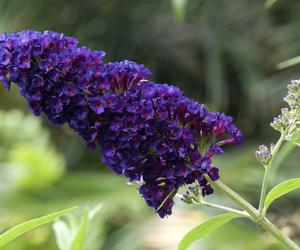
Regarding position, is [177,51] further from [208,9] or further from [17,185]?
[17,185]

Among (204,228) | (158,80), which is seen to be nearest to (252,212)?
(204,228)

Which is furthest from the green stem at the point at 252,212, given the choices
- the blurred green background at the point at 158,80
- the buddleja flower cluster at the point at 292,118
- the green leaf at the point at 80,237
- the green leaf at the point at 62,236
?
the blurred green background at the point at 158,80

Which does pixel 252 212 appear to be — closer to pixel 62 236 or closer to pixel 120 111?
pixel 120 111

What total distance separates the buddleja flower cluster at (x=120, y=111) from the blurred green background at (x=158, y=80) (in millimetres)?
1809

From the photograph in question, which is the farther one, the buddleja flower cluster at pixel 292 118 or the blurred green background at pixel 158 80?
the blurred green background at pixel 158 80

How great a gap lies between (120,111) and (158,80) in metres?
2.78

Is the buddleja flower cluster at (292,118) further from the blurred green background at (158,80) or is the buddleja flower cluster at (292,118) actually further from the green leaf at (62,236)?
the blurred green background at (158,80)

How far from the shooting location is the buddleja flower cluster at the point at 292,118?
3.50 feet

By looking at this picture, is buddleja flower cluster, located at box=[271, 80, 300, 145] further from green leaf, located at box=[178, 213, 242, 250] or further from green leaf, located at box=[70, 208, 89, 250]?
green leaf, located at box=[70, 208, 89, 250]

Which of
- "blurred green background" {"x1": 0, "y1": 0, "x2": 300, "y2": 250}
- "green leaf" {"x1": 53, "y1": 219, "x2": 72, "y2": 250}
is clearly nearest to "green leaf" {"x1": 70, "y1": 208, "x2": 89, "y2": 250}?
"green leaf" {"x1": 53, "y1": 219, "x2": 72, "y2": 250}

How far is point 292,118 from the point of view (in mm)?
1069

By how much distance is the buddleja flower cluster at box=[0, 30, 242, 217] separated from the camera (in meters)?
1.03

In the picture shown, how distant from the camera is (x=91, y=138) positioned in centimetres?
105

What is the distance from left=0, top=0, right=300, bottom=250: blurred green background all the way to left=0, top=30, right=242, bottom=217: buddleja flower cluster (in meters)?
1.81
